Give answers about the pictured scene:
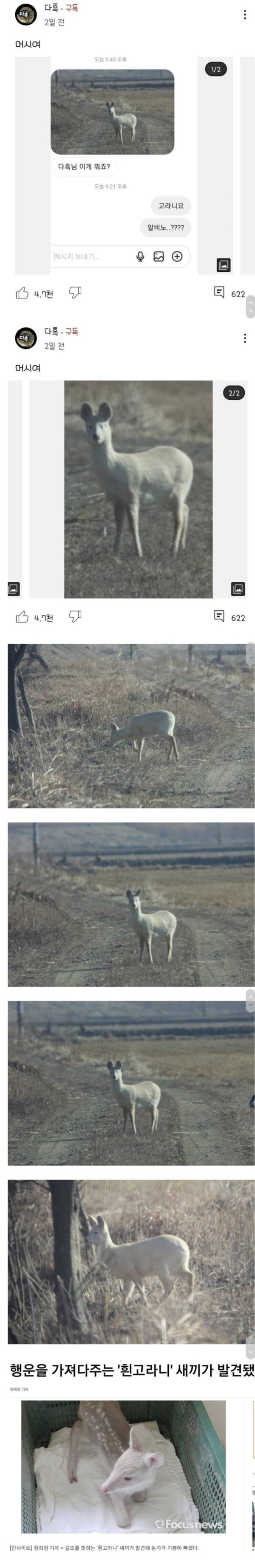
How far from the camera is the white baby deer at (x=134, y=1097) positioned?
126 inches

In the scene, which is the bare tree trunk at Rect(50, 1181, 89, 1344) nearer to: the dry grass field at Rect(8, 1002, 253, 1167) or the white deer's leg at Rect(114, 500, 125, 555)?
the dry grass field at Rect(8, 1002, 253, 1167)

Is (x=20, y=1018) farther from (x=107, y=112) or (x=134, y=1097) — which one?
(x=107, y=112)

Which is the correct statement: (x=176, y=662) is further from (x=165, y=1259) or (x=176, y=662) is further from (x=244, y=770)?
(x=165, y=1259)

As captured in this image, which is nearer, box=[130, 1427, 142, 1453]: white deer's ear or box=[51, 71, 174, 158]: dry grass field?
box=[51, 71, 174, 158]: dry grass field

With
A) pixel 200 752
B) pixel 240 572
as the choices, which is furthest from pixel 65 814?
pixel 240 572

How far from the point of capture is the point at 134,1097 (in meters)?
3.20

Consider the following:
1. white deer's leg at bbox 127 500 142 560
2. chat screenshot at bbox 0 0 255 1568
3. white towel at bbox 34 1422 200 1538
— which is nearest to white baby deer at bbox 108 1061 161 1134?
chat screenshot at bbox 0 0 255 1568

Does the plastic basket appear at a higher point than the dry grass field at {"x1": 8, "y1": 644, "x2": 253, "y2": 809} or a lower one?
lower

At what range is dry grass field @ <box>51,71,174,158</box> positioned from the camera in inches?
124

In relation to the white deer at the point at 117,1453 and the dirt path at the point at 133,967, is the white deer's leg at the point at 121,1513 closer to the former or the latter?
the white deer at the point at 117,1453

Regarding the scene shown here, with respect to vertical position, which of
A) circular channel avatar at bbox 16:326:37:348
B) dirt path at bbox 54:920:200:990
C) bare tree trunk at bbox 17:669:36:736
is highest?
circular channel avatar at bbox 16:326:37:348

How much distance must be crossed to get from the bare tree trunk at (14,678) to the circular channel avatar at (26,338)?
2.91ft

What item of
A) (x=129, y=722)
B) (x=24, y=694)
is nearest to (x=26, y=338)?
(x=24, y=694)

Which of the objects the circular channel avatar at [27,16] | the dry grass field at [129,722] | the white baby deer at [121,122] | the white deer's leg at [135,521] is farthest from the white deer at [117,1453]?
the circular channel avatar at [27,16]
